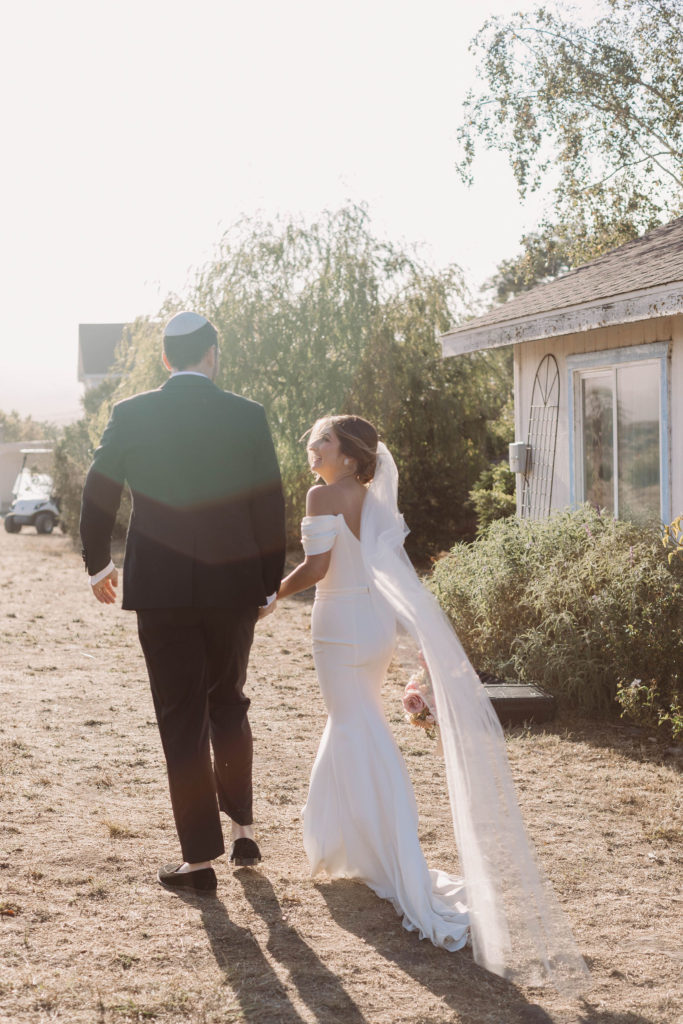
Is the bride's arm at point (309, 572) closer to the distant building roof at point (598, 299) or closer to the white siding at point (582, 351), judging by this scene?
the distant building roof at point (598, 299)

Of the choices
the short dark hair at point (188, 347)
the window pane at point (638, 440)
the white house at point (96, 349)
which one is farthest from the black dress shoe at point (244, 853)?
the white house at point (96, 349)

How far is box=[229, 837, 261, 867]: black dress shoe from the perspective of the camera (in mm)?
4512

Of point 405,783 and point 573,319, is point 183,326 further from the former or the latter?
point 573,319

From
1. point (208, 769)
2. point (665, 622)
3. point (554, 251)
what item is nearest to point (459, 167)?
point (554, 251)

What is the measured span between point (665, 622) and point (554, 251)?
14.2 metres

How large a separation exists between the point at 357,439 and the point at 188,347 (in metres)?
0.77

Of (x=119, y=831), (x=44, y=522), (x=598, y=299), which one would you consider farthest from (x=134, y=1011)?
(x=44, y=522)

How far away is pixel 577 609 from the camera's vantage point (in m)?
7.63

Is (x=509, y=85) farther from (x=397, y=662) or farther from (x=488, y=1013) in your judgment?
(x=488, y=1013)

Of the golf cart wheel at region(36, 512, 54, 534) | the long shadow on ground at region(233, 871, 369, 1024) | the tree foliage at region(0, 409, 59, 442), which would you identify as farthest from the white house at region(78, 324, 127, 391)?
the long shadow on ground at region(233, 871, 369, 1024)

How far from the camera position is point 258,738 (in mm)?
6984

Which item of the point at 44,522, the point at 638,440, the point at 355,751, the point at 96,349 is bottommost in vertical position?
the point at 44,522

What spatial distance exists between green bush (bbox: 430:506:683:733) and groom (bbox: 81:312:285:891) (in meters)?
3.30

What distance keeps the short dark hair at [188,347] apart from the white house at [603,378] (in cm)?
475
